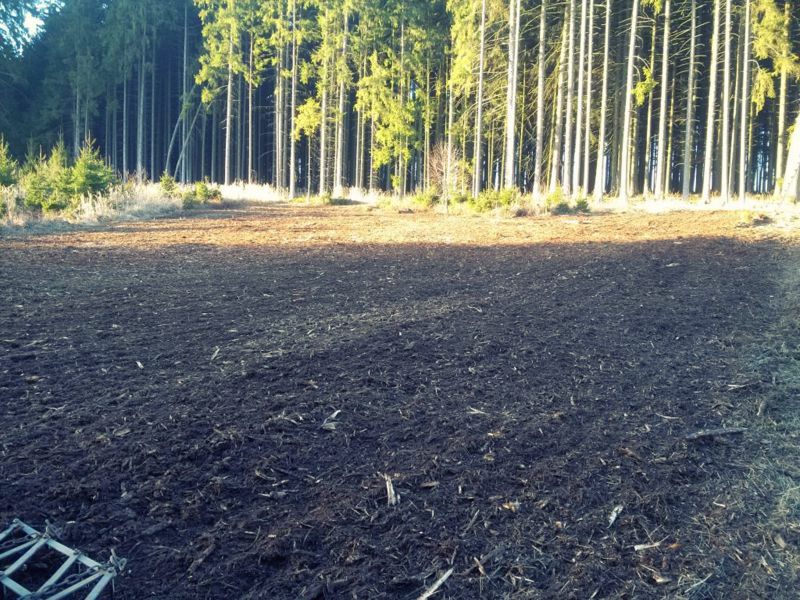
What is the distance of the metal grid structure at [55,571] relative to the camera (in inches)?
75.2

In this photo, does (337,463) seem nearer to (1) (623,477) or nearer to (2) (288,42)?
(1) (623,477)

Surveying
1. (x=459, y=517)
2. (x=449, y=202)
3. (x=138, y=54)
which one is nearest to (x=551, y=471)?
(x=459, y=517)

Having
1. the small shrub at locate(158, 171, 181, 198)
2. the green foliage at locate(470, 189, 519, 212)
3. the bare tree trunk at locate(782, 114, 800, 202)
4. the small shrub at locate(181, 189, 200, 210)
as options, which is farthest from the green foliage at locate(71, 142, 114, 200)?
the bare tree trunk at locate(782, 114, 800, 202)

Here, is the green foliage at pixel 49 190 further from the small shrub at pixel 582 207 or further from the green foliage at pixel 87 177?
the small shrub at pixel 582 207

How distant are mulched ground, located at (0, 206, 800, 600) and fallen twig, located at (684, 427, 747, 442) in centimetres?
5

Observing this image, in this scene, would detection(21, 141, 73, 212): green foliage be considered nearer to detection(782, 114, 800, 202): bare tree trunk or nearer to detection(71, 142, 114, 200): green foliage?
detection(71, 142, 114, 200): green foliage

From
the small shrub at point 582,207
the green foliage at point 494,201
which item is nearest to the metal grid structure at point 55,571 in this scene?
the green foliage at point 494,201

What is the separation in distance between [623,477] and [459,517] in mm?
818

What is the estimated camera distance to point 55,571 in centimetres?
202

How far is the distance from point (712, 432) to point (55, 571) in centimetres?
296

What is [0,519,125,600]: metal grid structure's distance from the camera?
1909mm

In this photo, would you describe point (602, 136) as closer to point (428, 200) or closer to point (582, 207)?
point (582, 207)

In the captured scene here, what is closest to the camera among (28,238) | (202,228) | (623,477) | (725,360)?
(623,477)

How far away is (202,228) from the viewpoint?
13.1 m
